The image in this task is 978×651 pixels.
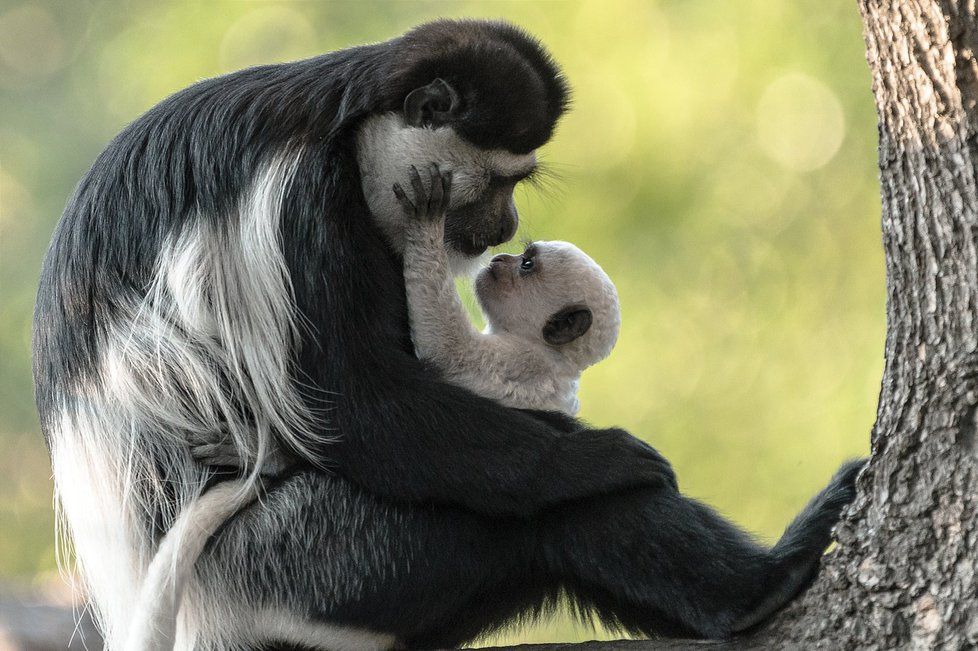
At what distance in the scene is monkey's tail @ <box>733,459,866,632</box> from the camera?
1.89m

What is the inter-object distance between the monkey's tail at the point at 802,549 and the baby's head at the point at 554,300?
0.59 meters

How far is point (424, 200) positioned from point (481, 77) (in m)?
0.28

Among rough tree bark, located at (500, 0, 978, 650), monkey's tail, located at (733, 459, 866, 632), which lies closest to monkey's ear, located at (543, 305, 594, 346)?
monkey's tail, located at (733, 459, 866, 632)

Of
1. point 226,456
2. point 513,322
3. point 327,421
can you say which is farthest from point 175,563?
point 513,322

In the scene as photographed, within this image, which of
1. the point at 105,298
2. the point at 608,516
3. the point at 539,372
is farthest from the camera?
the point at 539,372

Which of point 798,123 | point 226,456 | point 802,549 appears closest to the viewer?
point 802,549

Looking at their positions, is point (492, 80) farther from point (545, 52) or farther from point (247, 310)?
point (247, 310)

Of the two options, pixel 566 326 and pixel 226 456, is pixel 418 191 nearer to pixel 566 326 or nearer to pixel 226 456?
pixel 566 326

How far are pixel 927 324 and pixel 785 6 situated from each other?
464 cm

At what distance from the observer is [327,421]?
1997 millimetres

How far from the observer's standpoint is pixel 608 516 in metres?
1.94

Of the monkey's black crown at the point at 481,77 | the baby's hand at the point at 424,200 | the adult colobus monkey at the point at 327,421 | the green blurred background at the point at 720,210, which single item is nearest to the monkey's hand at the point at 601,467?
the adult colobus monkey at the point at 327,421

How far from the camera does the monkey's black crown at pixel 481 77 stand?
86.1 inches

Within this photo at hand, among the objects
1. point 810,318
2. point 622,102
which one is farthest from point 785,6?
point 810,318
